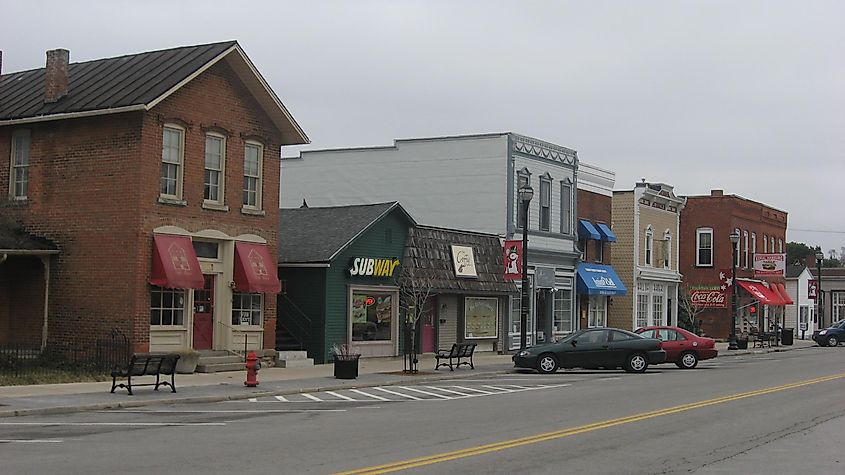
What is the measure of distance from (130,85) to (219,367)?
26.1 ft

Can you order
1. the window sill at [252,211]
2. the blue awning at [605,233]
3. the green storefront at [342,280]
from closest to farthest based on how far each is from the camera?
the window sill at [252,211]
the green storefront at [342,280]
the blue awning at [605,233]

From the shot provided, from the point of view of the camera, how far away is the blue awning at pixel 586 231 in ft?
152

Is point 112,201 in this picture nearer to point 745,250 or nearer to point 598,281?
point 598,281

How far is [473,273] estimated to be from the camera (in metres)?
38.1

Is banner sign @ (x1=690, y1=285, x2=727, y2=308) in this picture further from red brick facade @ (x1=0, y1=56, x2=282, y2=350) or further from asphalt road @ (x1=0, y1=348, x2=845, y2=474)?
red brick facade @ (x1=0, y1=56, x2=282, y2=350)

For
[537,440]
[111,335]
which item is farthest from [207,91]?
[537,440]

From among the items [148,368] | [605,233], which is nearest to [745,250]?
[605,233]

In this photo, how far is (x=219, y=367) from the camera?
2822 cm

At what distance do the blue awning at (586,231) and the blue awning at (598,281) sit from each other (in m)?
1.24

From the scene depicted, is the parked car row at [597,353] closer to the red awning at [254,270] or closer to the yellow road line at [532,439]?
the red awning at [254,270]

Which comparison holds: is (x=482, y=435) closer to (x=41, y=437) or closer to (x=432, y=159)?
(x=41, y=437)

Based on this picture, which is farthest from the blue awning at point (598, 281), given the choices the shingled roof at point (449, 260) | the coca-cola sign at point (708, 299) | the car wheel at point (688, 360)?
the car wheel at point (688, 360)

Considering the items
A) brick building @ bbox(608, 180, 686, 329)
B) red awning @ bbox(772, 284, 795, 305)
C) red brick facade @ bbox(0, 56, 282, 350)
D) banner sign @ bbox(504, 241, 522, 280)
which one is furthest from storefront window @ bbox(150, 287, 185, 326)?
red awning @ bbox(772, 284, 795, 305)

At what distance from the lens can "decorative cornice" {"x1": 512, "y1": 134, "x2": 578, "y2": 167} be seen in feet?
135
